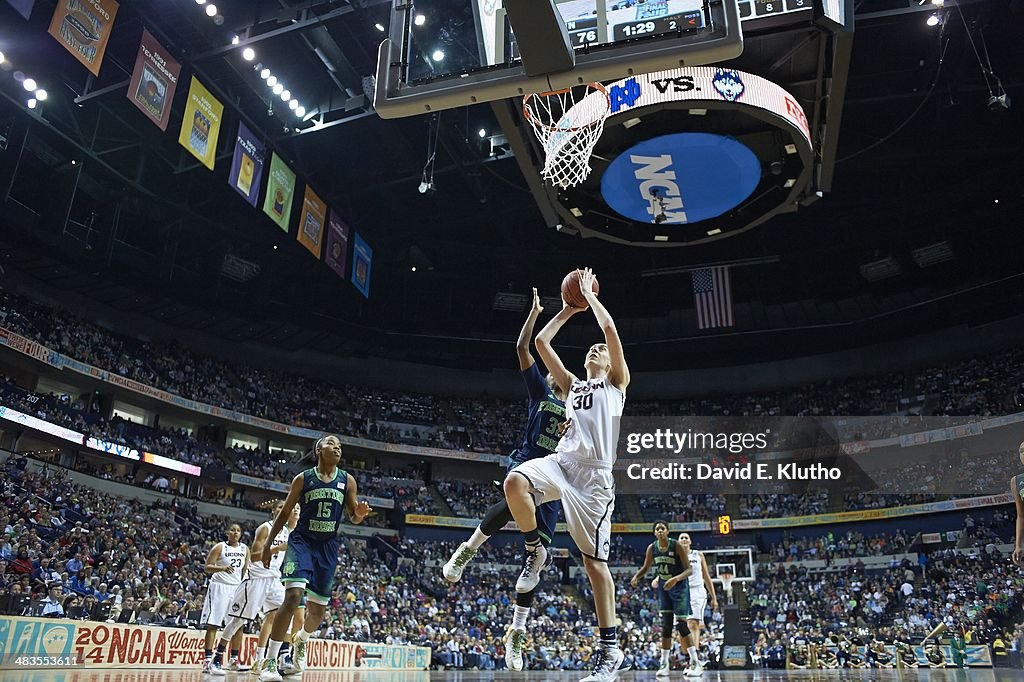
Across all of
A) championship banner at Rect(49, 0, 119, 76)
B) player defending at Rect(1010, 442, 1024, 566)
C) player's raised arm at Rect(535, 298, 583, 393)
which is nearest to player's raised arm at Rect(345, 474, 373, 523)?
player's raised arm at Rect(535, 298, 583, 393)

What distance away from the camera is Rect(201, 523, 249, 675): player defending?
1060cm

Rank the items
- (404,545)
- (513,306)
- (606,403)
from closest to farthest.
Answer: (606,403)
(404,545)
(513,306)

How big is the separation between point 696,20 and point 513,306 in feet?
91.8

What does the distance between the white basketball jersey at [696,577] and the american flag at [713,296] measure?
15.0 m

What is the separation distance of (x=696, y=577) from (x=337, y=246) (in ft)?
49.2

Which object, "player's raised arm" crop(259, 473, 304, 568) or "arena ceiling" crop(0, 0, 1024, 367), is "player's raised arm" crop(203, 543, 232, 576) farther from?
"arena ceiling" crop(0, 0, 1024, 367)

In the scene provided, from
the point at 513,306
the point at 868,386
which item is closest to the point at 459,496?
the point at 513,306

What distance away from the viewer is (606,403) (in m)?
5.62

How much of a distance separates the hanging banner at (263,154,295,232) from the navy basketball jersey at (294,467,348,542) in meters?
14.1

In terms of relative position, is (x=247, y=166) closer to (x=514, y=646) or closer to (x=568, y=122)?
(x=568, y=122)

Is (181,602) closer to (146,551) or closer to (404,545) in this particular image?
(146,551)

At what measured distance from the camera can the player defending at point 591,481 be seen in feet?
17.7

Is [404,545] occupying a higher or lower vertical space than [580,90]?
lower

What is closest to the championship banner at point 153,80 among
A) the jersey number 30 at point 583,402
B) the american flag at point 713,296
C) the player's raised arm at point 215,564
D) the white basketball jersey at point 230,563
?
the white basketball jersey at point 230,563
